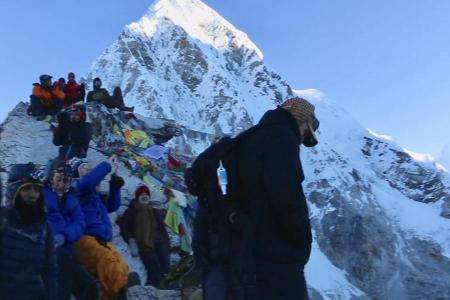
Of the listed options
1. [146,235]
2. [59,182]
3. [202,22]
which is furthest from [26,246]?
[202,22]

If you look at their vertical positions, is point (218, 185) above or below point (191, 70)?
below

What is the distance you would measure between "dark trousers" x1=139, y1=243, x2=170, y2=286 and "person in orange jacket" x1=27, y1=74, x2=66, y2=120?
5.34 metres

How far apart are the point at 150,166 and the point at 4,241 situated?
6.83 m

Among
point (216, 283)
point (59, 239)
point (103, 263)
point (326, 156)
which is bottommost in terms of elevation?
point (216, 283)

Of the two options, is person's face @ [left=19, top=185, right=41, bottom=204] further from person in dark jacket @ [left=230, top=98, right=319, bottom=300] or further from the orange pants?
person in dark jacket @ [left=230, top=98, right=319, bottom=300]

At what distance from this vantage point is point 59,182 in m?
5.35

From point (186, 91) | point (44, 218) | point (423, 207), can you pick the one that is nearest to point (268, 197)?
point (44, 218)

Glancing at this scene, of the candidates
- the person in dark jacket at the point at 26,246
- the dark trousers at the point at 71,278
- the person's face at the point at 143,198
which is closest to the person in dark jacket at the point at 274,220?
the person in dark jacket at the point at 26,246

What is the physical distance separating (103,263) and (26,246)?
1.37 metres

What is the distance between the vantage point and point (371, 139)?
158 metres

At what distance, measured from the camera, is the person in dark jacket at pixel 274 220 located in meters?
3.26

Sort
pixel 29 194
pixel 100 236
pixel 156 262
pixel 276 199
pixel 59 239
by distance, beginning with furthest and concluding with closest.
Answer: pixel 156 262 < pixel 100 236 < pixel 59 239 < pixel 29 194 < pixel 276 199

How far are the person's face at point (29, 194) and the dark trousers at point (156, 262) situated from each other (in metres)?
3.14

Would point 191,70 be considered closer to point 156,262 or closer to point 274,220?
point 156,262
